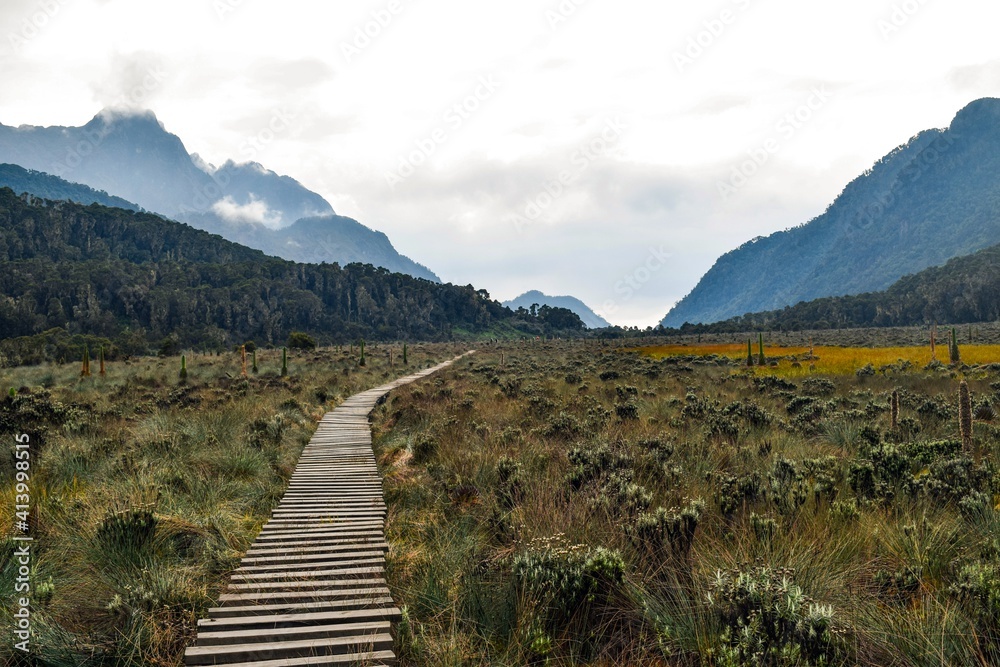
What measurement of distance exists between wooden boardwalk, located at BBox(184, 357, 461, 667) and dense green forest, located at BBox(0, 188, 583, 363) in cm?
4987

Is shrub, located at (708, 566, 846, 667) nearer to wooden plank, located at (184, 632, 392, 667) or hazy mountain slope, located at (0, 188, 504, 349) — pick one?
wooden plank, located at (184, 632, 392, 667)

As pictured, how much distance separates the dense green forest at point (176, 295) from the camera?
7825 centimetres

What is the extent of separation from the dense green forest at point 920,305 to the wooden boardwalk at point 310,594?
94.2 metres

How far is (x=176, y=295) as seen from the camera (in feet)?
304

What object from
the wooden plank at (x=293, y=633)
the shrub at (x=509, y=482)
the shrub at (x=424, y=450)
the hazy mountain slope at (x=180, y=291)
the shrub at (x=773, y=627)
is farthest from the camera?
the hazy mountain slope at (x=180, y=291)

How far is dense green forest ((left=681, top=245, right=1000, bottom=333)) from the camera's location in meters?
93.7

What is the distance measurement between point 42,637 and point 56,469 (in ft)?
17.1

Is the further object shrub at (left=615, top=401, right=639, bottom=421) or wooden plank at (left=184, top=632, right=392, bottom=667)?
shrub at (left=615, top=401, right=639, bottom=421)

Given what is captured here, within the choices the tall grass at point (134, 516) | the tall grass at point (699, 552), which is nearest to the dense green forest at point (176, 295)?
the tall grass at point (134, 516)

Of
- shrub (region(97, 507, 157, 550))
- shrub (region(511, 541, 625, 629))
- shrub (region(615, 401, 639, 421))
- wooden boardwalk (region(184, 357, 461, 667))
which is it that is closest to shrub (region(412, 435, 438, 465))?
wooden boardwalk (region(184, 357, 461, 667))

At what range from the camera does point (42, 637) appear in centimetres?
381

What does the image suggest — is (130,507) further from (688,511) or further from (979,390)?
(979,390)

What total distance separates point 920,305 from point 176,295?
136734 mm

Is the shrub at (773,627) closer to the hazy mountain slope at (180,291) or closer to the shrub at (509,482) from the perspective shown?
the shrub at (509,482)
